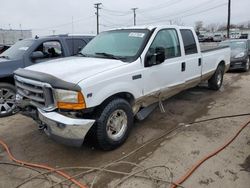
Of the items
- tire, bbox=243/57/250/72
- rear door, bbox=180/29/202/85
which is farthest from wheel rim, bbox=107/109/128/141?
tire, bbox=243/57/250/72

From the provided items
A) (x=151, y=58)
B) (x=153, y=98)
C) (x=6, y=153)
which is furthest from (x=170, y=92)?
(x=6, y=153)

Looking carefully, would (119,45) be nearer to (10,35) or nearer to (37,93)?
(37,93)

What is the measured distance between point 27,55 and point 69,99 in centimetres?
337

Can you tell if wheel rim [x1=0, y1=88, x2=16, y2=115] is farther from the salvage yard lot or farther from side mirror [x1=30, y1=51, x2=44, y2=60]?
side mirror [x1=30, y1=51, x2=44, y2=60]

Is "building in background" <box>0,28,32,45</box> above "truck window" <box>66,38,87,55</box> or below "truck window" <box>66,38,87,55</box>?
above

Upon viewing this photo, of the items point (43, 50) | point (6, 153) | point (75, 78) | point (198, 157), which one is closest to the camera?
point (75, 78)

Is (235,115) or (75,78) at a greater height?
(75,78)

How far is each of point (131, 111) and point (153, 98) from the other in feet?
2.53

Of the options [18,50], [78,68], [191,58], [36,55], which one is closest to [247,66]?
[191,58]

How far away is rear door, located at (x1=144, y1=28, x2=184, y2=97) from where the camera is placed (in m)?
4.59

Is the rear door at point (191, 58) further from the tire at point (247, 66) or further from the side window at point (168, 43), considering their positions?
the tire at point (247, 66)

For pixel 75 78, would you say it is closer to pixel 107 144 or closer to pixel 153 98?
pixel 107 144

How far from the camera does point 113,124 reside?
13.2ft

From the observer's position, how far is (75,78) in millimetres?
3510
